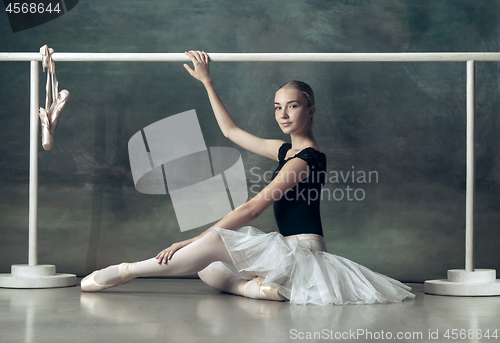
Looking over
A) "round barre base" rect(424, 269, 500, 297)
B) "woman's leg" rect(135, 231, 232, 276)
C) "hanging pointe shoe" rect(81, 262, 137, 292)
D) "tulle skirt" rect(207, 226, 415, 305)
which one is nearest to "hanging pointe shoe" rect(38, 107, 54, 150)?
"hanging pointe shoe" rect(81, 262, 137, 292)

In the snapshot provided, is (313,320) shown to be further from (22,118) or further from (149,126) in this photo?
(22,118)

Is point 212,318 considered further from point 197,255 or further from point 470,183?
point 470,183

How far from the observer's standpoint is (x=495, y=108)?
2.73m

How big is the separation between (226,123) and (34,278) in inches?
41.9

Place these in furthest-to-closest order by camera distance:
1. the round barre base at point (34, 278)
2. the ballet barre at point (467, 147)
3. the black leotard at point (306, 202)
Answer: the round barre base at point (34, 278) → the ballet barre at point (467, 147) → the black leotard at point (306, 202)

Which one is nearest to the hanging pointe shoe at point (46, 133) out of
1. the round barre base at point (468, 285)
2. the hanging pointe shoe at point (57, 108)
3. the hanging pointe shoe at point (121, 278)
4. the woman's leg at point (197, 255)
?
the hanging pointe shoe at point (57, 108)

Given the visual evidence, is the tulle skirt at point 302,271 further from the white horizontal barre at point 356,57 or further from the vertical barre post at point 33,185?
the vertical barre post at point 33,185

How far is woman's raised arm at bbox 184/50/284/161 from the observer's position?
2.37m

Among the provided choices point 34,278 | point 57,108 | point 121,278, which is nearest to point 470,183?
point 121,278

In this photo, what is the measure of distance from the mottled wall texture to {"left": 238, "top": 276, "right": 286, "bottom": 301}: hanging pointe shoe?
618 millimetres

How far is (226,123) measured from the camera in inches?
95.9

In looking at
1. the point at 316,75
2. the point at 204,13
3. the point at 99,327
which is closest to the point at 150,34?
the point at 204,13

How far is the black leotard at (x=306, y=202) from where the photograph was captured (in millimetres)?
2178

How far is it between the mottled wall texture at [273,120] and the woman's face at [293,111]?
0.53 metres
